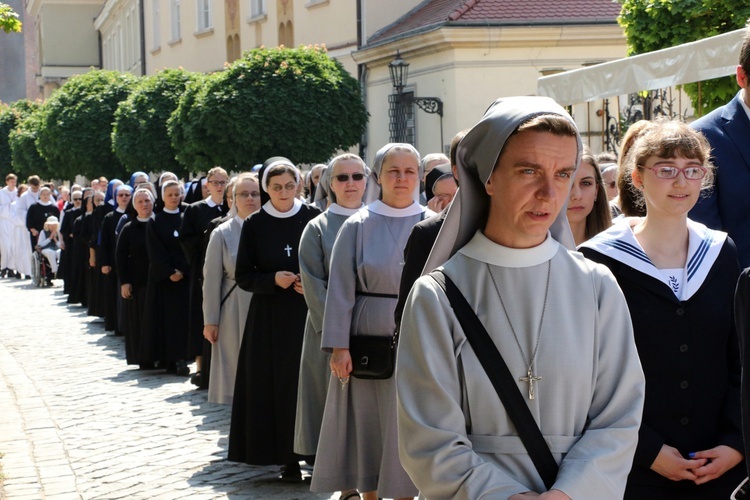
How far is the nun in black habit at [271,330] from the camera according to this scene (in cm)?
805

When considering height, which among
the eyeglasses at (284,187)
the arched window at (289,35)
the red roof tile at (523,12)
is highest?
the arched window at (289,35)

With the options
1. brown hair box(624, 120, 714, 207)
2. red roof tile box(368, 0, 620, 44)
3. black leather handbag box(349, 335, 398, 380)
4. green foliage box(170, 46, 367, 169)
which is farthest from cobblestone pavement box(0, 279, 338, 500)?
red roof tile box(368, 0, 620, 44)

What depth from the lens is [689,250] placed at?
415cm

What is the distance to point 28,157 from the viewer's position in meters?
45.4

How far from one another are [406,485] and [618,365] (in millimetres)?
3262

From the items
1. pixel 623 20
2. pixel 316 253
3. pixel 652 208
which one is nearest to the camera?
pixel 652 208

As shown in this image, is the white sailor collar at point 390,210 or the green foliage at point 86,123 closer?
the white sailor collar at point 390,210

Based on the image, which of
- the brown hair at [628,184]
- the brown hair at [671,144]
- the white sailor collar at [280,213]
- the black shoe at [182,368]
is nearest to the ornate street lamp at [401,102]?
the black shoe at [182,368]

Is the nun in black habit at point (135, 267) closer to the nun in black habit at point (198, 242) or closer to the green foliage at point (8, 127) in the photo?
the nun in black habit at point (198, 242)

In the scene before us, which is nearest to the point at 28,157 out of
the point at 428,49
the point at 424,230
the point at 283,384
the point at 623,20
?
the point at 428,49

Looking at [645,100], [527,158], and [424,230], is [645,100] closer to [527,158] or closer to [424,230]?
[424,230]

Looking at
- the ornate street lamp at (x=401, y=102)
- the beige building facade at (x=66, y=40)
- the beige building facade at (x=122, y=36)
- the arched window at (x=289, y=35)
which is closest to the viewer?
the ornate street lamp at (x=401, y=102)

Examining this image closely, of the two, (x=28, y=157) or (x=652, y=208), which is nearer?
(x=652, y=208)

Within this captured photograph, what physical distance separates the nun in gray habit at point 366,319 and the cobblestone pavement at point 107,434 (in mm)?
860
